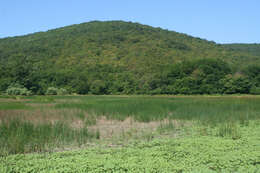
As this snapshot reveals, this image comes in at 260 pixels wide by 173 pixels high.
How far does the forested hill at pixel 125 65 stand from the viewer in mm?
53281

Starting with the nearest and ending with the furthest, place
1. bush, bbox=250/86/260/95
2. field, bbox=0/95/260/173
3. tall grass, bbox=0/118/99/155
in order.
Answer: field, bbox=0/95/260/173 < tall grass, bbox=0/118/99/155 < bush, bbox=250/86/260/95

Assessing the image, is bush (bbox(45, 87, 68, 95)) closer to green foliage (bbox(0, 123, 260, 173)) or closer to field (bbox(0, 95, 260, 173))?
field (bbox(0, 95, 260, 173))

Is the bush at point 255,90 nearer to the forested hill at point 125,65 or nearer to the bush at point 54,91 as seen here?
the forested hill at point 125,65

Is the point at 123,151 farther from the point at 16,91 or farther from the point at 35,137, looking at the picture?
the point at 16,91

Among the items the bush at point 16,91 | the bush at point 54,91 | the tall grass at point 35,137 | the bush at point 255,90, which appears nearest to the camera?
the tall grass at point 35,137

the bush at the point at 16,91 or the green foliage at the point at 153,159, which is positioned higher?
the bush at the point at 16,91

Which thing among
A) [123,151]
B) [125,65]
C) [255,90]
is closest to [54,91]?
[125,65]

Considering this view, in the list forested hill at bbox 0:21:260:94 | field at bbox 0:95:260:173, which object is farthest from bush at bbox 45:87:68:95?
field at bbox 0:95:260:173

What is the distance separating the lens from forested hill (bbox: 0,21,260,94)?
53281 mm

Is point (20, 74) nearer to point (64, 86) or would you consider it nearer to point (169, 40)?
point (64, 86)

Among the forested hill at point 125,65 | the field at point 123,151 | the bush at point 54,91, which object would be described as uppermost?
the forested hill at point 125,65

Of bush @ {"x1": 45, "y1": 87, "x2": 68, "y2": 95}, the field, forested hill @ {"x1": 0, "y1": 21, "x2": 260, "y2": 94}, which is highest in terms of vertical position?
forested hill @ {"x1": 0, "y1": 21, "x2": 260, "y2": 94}

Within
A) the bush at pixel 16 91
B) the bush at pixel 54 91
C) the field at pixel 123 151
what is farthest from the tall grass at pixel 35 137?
the bush at pixel 54 91

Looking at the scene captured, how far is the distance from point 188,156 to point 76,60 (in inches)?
2792
